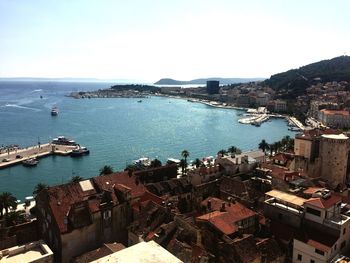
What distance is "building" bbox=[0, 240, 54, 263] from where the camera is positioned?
25098 mm

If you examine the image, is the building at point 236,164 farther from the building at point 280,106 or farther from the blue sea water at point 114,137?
the building at point 280,106

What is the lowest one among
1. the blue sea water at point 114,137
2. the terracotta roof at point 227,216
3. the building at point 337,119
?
the blue sea water at point 114,137

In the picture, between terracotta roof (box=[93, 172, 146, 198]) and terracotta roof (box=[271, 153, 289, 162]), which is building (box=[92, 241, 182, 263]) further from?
terracotta roof (box=[271, 153, 289, 162])

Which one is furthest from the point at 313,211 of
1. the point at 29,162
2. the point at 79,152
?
the point at 79,152

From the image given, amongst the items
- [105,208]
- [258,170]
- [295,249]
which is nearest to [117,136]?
[258,170]

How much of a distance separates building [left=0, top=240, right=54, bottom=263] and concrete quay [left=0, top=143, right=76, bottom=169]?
52.7 metres

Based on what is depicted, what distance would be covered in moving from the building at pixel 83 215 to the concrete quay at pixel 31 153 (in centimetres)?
4835

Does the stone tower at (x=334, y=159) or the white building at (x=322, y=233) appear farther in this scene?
the stone tower at (x=334, y=159)

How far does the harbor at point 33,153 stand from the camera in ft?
249

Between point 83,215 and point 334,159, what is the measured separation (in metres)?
33.1

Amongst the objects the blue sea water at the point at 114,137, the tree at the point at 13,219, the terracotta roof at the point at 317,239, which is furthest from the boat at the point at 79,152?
the terracotta roof at the point at 317,239

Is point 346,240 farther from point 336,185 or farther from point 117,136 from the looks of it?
point 117,136

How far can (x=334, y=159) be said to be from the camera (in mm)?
46531

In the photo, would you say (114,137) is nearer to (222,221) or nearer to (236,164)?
(236,164)
